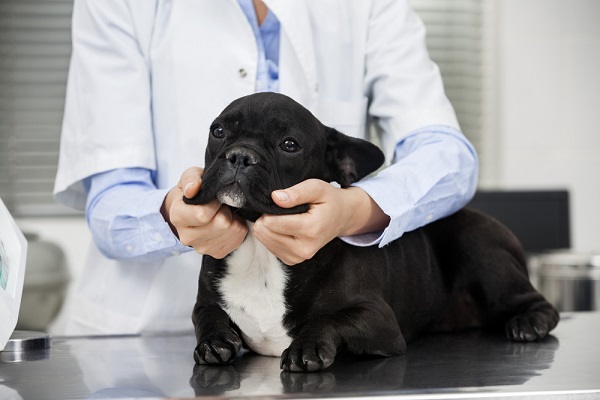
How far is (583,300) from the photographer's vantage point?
2.17m

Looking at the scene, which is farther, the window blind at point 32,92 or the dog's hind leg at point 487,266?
the window blind at point 32,92

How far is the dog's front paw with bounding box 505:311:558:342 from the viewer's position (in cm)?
116

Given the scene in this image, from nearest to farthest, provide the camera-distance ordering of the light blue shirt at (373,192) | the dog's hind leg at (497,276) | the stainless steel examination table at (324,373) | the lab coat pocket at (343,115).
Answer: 1. the stainless steel examination table at (324,373)
2. the light blue shirt at (373,192)
3. the dog's hind leg at (497,276)
4. the lab coat pocket at (343,115)

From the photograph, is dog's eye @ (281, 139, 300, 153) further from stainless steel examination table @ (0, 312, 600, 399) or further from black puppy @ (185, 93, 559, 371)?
stainless steel examination table @ (0, 312, 600, 399)

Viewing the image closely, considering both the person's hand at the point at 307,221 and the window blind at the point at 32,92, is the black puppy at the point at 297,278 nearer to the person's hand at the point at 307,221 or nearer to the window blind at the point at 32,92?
the person's hand at the point at 307,221

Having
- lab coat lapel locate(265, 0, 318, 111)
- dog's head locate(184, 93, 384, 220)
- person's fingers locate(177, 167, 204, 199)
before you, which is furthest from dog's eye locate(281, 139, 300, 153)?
lab coat lapel locate(265, 0, 318, 111)

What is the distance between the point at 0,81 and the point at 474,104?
1.65 metres

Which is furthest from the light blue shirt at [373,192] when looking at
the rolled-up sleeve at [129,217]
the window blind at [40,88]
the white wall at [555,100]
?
the window blind at [40,88]

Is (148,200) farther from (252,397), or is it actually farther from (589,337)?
(589,337)

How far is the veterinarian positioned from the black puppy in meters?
0.13

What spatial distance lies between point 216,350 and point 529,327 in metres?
0.46

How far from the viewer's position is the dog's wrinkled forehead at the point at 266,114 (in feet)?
3.26

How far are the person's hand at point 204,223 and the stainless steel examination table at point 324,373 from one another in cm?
14

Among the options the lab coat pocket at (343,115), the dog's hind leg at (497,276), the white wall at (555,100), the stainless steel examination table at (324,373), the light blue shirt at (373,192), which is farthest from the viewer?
the white wall at (555,100)
